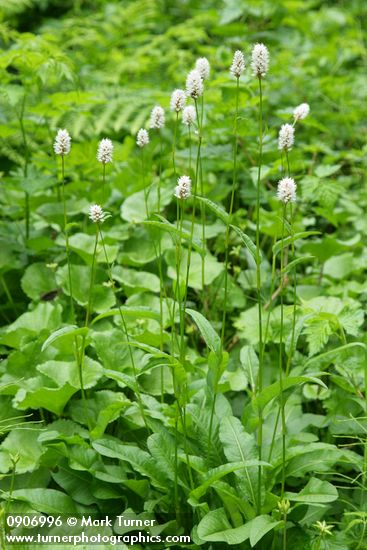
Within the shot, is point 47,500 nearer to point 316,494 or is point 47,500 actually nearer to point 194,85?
point 316,494

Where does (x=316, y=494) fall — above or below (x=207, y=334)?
below

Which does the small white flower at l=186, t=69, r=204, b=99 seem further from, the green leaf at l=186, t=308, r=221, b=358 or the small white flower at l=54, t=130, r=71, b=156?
the green leaf at l=186, t=308, r=221, b=358

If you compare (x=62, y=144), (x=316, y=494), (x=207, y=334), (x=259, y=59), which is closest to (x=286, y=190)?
(x=259, y=59)

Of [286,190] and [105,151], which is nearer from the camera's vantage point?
[286,190]

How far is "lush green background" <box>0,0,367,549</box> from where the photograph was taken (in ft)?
5.06

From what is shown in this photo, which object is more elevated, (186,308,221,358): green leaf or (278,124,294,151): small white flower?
(278,124,294,151): small white flower

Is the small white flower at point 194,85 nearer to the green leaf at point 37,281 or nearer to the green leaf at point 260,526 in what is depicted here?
the green leaf at point 260,526

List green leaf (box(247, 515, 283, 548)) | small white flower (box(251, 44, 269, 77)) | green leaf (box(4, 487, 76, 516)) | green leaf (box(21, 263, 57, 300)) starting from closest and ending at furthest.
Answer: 1. small white flower (box(251, 44, 269, 77))
2. green leaf (box(247, 515, 283, 548))
3. green leaf (box(4, 487, 76, 516))
4. green leaf (box(21, 263, 57, 300))

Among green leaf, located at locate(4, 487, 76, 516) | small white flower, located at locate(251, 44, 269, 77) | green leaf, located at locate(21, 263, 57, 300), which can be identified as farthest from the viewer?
green leaf, located at locate(21, 263, 57, 300)

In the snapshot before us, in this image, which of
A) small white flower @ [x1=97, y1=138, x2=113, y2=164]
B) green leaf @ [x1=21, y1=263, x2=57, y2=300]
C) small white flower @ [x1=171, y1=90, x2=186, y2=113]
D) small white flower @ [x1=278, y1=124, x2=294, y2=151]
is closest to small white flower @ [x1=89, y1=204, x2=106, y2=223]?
small white flower @ [x1=97, y1=138, x2=113, y2=164]

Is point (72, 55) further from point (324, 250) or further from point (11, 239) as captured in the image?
point (324, 250)

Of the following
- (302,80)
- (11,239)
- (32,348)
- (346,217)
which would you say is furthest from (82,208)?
(302,80)

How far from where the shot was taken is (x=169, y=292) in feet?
7.75

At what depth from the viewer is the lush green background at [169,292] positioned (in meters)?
1.54
